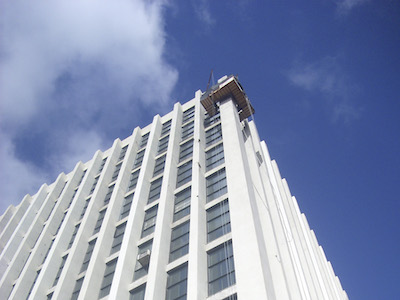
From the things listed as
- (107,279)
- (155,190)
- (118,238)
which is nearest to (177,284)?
(107,279)

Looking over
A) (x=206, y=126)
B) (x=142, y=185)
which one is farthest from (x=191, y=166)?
(x=206, y=126)

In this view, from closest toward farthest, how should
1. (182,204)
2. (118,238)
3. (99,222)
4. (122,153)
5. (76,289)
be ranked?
(76,289)
(182,204)
(118,238)
(99,222)
(122,153)

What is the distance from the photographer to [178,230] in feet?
101

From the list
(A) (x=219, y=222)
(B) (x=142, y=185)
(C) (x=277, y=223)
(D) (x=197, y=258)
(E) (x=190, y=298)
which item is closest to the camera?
(E) (x=190, y=298)

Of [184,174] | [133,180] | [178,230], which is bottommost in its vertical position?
[178,230]

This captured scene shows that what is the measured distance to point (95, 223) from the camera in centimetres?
3828

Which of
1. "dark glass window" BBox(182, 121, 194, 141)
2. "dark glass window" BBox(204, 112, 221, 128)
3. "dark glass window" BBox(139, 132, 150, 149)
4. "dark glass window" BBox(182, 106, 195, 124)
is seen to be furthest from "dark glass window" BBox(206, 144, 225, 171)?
"dark glass window" BBox(139, 132, 150, 149)

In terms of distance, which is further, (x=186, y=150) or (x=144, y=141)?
(x=144, y=141)

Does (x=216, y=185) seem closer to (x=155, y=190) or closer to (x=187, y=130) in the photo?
(x=155, y=190)

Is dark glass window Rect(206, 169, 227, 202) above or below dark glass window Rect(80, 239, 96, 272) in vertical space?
above

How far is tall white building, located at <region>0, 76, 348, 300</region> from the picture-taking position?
82.1 ft

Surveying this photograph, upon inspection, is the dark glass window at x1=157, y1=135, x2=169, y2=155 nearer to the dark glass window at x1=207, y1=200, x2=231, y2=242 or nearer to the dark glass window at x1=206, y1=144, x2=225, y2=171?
the dark glass window at x1=206, y1=144, x2=225, y2=171

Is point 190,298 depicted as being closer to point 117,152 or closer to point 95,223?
point 95,223

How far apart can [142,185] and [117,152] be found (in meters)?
15.4
